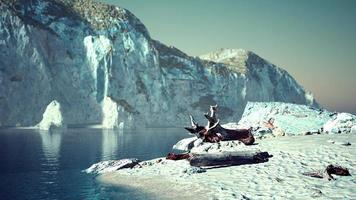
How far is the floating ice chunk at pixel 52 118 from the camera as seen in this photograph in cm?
12862

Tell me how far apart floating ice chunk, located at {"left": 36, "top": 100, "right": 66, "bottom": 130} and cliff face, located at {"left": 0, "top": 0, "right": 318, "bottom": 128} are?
216 centimetres

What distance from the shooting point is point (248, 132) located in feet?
105

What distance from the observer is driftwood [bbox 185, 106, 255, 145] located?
3039cm

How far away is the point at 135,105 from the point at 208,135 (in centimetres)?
14161

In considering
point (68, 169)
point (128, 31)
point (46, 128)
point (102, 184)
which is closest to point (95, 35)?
point (128, 31)

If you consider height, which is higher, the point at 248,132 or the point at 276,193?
the point at 248,132

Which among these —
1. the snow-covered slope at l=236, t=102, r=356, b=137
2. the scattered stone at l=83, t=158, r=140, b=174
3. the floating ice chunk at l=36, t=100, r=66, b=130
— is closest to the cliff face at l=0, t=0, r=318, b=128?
the floating ice chunk at l=36, t=100, r=66, b=130

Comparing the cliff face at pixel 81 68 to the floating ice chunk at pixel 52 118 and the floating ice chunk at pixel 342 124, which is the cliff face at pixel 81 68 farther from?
the floating ice chunk at pixel 342 124

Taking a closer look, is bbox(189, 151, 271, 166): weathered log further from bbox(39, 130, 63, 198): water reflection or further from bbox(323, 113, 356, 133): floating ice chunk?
bbox(323, 113, 356, 133): floating ice chunk

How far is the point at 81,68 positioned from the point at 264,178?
151960 mm

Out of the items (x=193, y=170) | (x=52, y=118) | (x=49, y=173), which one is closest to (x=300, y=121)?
(x=193, y=170)

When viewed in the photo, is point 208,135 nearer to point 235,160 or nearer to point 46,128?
point 235,160

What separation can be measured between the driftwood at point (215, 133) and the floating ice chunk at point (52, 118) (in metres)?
107

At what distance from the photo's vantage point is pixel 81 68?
534ft
